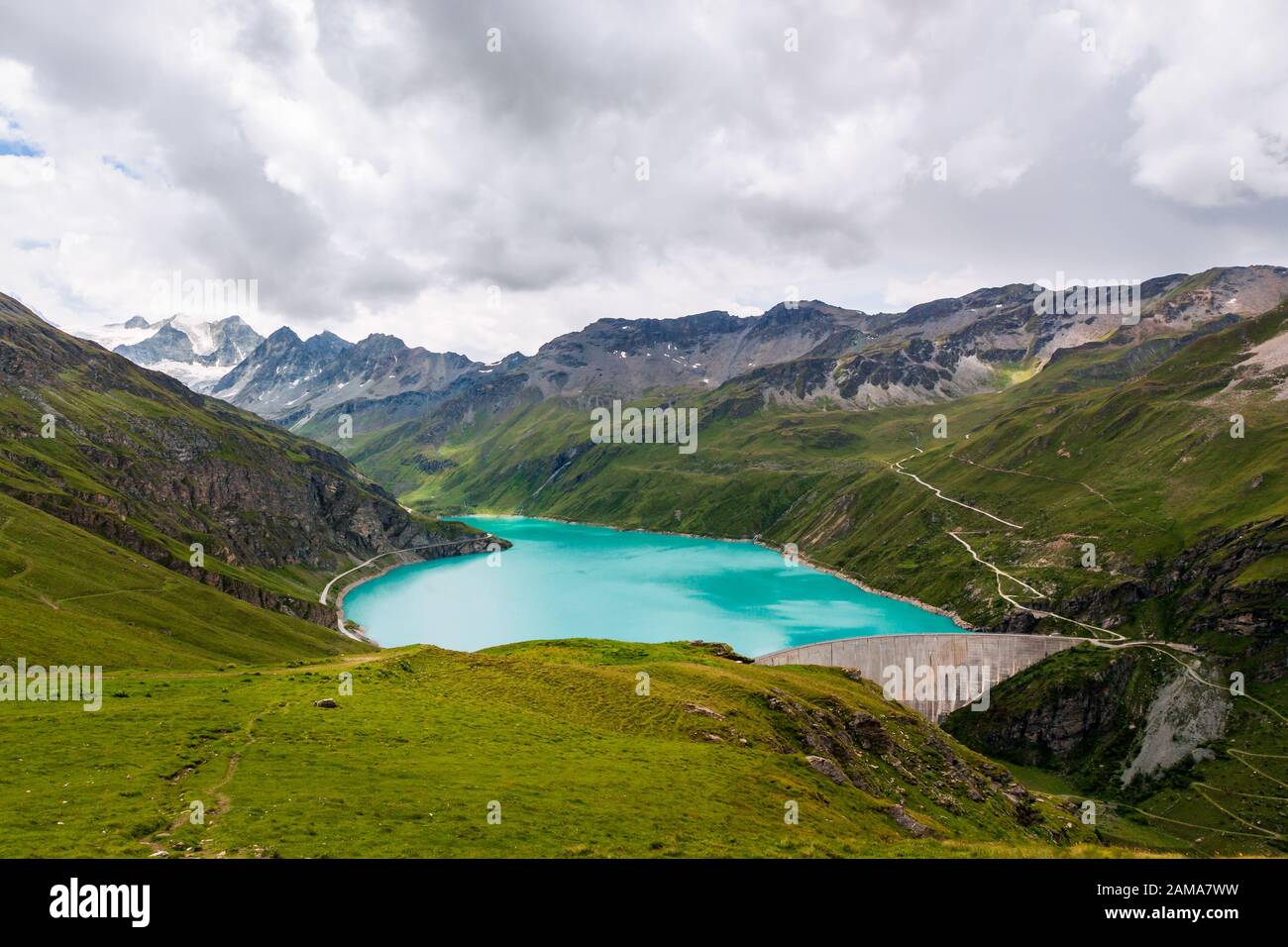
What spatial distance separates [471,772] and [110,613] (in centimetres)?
6953

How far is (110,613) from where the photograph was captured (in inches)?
3031

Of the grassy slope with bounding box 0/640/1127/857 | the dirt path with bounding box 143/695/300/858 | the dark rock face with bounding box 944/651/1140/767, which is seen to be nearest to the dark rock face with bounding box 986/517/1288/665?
the dark rock face with bounding box 944/651/1140/767

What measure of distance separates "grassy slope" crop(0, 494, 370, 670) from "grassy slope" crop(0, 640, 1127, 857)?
13.9 meters

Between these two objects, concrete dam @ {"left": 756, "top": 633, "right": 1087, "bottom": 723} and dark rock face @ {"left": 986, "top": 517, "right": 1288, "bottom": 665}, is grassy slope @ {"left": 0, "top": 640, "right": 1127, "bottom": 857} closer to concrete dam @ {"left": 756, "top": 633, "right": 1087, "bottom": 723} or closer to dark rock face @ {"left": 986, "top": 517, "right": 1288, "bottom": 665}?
concrete dam @ {"left": 756, "top": 633, "right": 1087, "bottom": 723}

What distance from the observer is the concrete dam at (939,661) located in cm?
12206

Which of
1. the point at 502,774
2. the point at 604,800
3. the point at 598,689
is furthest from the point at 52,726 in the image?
the point at 598,689

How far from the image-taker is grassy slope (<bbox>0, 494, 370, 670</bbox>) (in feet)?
198

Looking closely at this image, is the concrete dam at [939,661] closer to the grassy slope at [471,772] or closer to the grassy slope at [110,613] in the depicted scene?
the grassy slope at [471,772]

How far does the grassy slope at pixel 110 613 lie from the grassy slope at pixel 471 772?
45.7ft

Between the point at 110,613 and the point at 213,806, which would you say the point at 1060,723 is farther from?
the point at 110,613

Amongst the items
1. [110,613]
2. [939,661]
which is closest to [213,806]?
[110,613]

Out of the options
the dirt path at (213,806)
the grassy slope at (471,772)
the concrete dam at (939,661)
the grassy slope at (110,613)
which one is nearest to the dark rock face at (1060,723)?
the concrete dam at (939,661)

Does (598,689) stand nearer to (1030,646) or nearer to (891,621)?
(1030,646)
